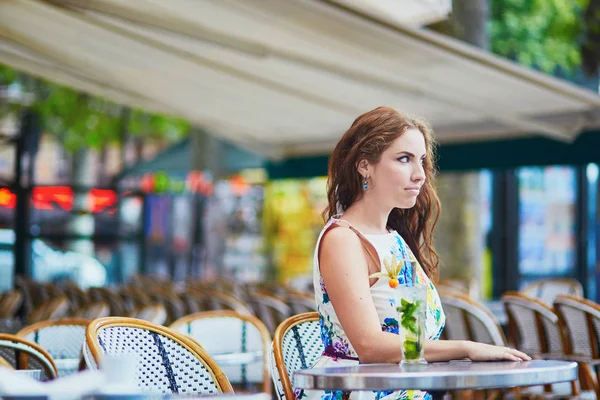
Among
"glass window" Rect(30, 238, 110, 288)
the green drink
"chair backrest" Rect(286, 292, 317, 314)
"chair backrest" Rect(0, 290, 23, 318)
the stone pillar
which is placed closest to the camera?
the green drink

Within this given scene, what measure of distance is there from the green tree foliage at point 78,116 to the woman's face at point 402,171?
10699 millimetres

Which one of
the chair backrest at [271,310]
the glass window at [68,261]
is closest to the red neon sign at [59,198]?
the glass window at [68,261]

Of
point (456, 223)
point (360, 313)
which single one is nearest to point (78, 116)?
point (456, 223)

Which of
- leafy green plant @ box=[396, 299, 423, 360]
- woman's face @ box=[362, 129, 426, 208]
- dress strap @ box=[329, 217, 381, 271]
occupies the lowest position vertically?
leafy green plant @ box=[396, 299, 423, 360]

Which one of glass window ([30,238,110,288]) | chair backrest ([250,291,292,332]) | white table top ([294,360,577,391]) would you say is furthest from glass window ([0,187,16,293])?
white table top ([294,360,577,391])

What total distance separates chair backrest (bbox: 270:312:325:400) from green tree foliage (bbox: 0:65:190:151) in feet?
33.9

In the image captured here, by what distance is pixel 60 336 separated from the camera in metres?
4.30

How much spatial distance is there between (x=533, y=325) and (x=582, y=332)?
0.65 m

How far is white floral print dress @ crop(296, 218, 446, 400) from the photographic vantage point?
2533 millimetres

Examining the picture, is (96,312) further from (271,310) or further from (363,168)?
(363,168)

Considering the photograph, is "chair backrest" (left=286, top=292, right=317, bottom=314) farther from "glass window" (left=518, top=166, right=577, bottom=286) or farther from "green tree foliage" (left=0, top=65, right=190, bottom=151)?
"green tree foliage" (left=0, top=65, right=190, bottom=151)

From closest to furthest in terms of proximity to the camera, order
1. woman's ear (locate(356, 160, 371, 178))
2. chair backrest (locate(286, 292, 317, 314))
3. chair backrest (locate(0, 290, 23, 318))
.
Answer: woman's ear (locate(356, 160, 371, 178)) < chair backrest (locate(286, 292, 317, 314)) < chair backrest (locate(0, 290, 23, 318))

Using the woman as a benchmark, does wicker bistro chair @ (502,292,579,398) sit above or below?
below

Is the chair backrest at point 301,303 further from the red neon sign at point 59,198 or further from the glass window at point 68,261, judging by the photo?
the red neon sign at point 59,198
